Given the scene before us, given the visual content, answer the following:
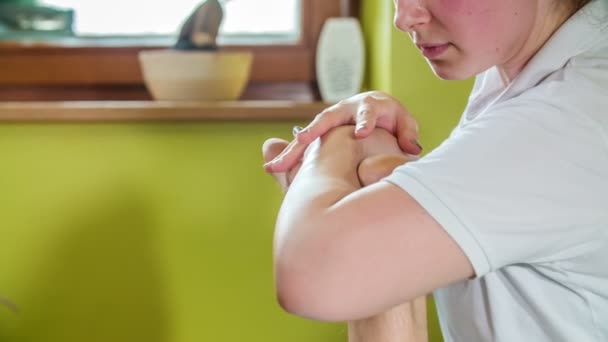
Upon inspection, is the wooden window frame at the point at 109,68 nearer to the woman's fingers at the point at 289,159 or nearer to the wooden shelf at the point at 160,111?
the wooden shelf at the point at 160,111

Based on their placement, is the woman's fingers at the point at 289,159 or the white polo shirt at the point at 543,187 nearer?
the white polo shirt at the point at 543,187

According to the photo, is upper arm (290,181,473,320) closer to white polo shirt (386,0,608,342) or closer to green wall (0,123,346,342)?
white polo shirt (386,0,608,342)

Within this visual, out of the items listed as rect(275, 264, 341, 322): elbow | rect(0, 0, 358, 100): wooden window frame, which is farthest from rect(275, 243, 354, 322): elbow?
rect(0, 0, 358, 100): wooden window frame

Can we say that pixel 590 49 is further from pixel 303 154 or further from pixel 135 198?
pixel 135 198

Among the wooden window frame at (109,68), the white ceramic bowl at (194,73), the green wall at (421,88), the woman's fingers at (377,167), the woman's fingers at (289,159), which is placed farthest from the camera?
the wooden window frame at (109,68)

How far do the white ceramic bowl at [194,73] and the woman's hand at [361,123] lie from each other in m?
0.64

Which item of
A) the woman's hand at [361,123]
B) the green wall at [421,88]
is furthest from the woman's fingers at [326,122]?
the green wall at [421,88]

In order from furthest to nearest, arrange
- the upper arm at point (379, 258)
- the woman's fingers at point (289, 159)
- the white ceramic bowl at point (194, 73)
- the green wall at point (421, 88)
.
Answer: the white ceramic bowl at point (194, 73)
the green wall at point (421, 88)
the woman's fingers at point (289, 159)
the upper arm at point (379, 258)

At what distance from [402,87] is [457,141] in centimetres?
73

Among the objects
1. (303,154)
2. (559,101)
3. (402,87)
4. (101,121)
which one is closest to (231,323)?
(101,121)

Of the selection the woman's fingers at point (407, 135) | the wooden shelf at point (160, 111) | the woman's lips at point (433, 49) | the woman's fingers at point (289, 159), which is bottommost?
the wooden shelf at point (160, 111)

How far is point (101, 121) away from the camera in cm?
152

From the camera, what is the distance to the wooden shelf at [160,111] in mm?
1474

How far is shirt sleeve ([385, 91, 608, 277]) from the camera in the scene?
2.09ft
